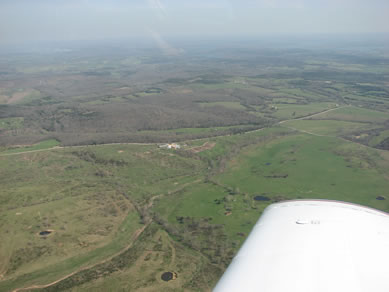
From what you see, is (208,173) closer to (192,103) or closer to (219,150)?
(219,150)

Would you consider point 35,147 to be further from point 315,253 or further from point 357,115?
point 357,115

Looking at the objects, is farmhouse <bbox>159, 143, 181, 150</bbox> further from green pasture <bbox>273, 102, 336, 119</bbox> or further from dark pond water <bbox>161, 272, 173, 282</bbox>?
green pasture <bbox>273, 102, 336, 119</bbox>

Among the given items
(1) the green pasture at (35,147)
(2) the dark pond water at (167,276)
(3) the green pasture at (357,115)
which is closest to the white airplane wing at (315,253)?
(2) the dark pond water at (167,276)

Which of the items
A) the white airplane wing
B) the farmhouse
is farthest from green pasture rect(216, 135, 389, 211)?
the white airplane wing

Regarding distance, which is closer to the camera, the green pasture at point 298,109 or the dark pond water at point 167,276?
the dark pond water at point 167,276

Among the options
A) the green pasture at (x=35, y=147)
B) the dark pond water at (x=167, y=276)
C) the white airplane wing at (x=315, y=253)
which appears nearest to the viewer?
the white airplane wing at (x=315, y=253)

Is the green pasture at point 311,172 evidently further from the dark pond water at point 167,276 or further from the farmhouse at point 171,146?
the dark pond water at point 167,276

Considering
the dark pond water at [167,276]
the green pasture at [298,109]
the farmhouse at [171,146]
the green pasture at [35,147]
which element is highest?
the green pasture at [298,109]

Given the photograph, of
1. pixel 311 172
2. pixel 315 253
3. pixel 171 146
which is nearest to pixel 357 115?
pixel 311 172
